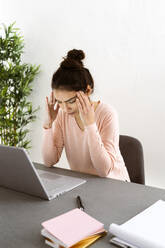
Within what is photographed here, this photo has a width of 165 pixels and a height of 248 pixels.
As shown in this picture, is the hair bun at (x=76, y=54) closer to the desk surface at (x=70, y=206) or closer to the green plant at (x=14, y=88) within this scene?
the desk surface at (x=70, y=206)

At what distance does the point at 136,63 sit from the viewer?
220 cm

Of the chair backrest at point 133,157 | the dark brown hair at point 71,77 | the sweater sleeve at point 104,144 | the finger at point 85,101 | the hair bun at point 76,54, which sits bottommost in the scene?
the chair backrest at point 133,157

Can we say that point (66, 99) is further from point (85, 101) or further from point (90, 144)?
point (90, 144)

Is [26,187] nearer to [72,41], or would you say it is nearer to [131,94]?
[131,94]

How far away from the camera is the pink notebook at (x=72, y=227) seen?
68cm

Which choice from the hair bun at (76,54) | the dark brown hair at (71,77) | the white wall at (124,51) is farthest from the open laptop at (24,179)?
the white wall at (124,51)

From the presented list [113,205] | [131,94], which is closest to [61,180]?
[113,205]

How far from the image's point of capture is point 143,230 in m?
0.71

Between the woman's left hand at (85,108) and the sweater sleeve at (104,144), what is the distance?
3cm

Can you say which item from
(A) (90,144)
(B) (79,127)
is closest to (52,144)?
(B) (79,127)

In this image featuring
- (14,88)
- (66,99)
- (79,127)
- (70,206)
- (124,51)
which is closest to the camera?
(70,206)

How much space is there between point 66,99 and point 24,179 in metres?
0.57

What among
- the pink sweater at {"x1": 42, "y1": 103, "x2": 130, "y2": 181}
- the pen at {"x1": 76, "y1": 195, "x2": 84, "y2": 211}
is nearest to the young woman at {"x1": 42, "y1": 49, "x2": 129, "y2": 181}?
the pink sweater at {"x1": 42, "y1": 103, "x2": 130, "y2": 181}

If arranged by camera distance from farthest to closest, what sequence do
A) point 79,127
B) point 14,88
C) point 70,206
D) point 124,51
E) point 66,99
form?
1. point 14,88
2. point 124,51
3. point 79,127
4. point 66,99
5. point 70,206
